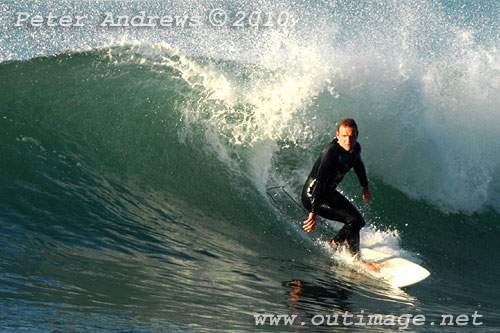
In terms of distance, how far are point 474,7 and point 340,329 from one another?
1648 cm

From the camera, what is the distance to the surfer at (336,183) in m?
5.52

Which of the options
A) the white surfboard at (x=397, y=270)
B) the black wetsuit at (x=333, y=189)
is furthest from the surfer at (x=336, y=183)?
the white surfboard at (x=397, y=270)

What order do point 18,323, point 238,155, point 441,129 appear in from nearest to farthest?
point 18,323
point 238,155
point 441,129

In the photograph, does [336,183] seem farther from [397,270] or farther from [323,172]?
[397,270]

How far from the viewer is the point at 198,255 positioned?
18.7 feet

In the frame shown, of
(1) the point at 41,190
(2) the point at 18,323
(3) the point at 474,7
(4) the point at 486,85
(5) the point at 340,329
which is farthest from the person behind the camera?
(3) the point at 474,7

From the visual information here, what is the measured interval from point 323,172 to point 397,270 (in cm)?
131

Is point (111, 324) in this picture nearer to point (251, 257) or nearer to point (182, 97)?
point (251, 257)

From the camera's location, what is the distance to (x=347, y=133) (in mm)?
5445

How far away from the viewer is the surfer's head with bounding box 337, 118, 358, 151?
543 centimetres

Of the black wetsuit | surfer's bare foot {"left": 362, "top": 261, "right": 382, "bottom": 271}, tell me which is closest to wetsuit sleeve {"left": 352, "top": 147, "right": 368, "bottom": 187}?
the black wetsuit

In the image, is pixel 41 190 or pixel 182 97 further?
pixel 182 97

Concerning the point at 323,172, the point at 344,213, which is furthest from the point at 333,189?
the point at 323,172

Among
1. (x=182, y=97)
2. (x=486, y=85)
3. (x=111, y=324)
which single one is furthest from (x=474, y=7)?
(x=111, y=324)
